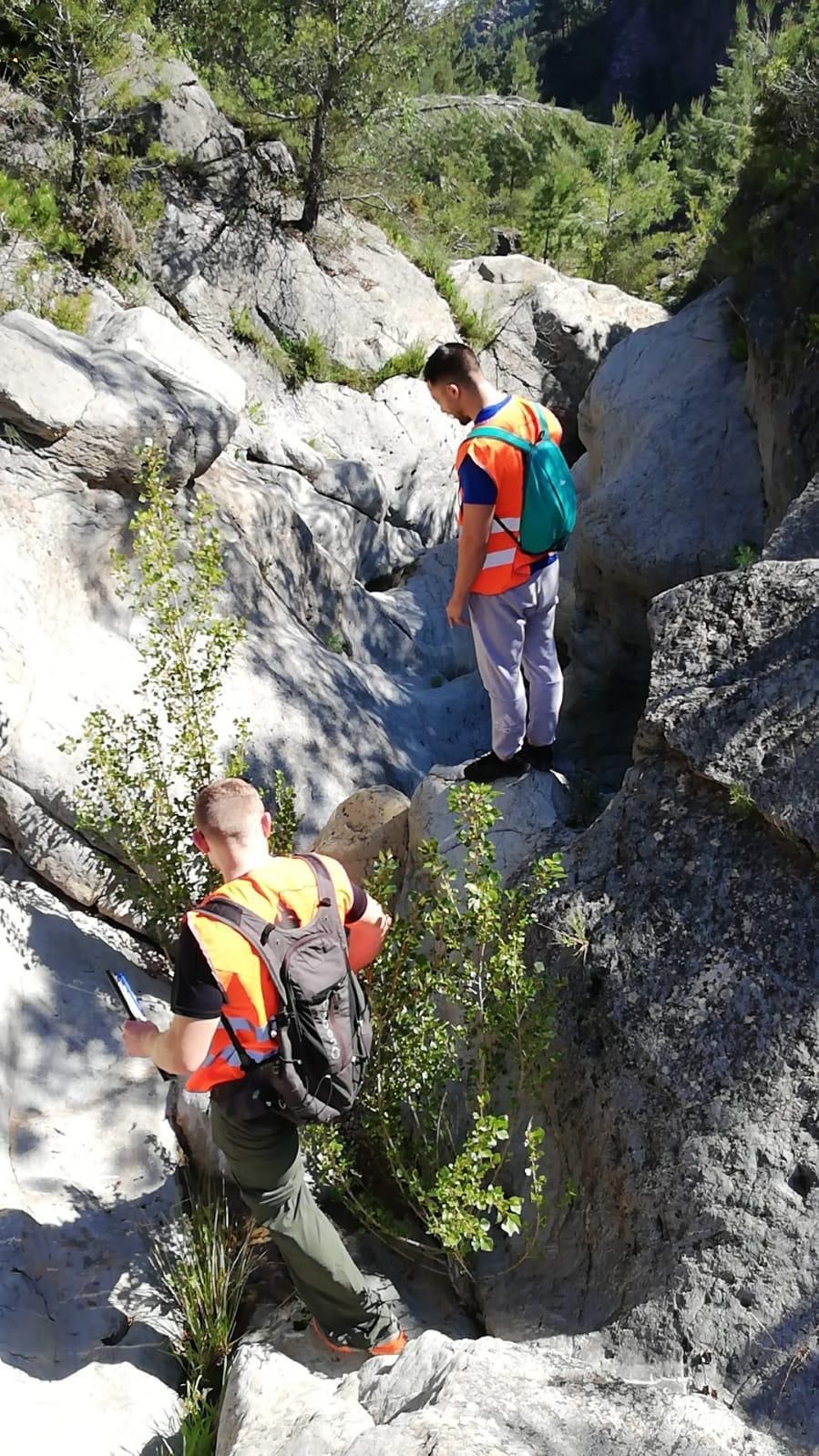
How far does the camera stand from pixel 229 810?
3.01 metres

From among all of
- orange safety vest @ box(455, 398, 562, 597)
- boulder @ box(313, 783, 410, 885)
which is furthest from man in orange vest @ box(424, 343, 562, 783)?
boulder @ box(313, 783, 410, 885)

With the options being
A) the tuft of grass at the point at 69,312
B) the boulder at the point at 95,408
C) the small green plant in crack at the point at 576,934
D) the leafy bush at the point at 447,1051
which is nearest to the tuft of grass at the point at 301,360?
the tuft of grass at the point at 69,312

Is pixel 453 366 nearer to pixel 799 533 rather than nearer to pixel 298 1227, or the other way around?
pixel 799 533

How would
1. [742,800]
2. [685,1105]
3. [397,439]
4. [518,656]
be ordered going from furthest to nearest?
[397,439], [518,656], [742,800], [685,1105]

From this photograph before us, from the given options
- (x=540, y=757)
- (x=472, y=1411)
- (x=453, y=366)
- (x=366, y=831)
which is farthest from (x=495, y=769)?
(x=472, y=1411)

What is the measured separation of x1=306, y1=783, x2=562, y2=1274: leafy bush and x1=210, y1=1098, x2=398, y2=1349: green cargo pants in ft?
0.95

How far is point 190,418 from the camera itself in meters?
6.34

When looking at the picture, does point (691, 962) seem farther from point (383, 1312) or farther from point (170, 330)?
point (170, 330)

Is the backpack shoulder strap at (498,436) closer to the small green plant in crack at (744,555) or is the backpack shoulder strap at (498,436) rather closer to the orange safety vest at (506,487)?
the orange safety vest at (506,487)

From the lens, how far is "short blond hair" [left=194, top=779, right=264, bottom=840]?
3006 mm

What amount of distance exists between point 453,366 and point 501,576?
882mm

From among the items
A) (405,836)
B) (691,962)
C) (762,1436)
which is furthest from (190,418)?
(762,1436)

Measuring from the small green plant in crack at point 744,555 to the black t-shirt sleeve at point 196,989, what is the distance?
4.95 m

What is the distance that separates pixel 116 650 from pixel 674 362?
17.2 ft
